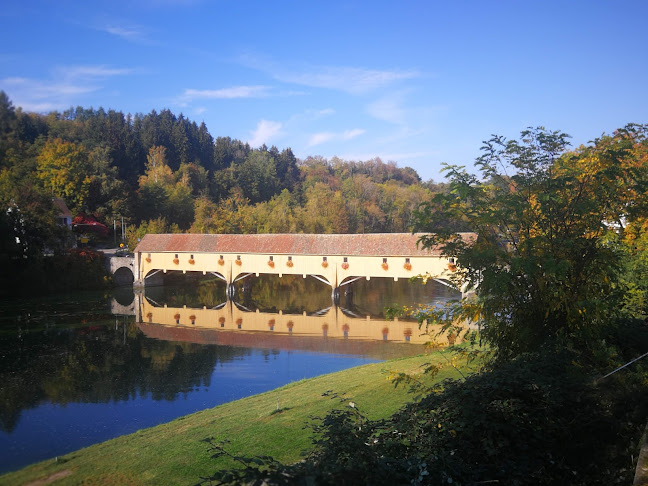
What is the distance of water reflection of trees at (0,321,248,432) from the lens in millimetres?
15203

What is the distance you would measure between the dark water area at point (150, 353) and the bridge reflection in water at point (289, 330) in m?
0.06

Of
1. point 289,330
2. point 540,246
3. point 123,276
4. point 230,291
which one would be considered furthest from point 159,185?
point 540,246

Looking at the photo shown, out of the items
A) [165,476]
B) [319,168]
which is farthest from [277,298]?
[319,168]

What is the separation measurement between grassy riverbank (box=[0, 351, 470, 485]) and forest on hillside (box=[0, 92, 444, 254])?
1639 centimetres

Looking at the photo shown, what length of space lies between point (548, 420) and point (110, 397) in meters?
13.3

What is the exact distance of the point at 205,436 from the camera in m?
10.6

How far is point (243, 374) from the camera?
17688 mm

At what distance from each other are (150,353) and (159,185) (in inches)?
1476

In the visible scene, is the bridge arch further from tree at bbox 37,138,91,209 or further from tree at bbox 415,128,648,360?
tree at bbox 415,128,648,360

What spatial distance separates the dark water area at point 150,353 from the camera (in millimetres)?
13414

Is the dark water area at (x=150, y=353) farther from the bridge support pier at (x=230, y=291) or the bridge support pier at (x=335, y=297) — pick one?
the bridge support pier at (x=230, y=291)

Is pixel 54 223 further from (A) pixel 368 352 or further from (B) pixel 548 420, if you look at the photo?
(B) pixel 548 420

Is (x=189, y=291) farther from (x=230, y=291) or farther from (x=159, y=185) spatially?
(x=159, y=185)

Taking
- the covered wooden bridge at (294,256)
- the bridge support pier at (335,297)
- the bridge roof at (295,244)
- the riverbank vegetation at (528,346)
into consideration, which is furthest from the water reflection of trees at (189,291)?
the riverbank vegetation at (528,346)
